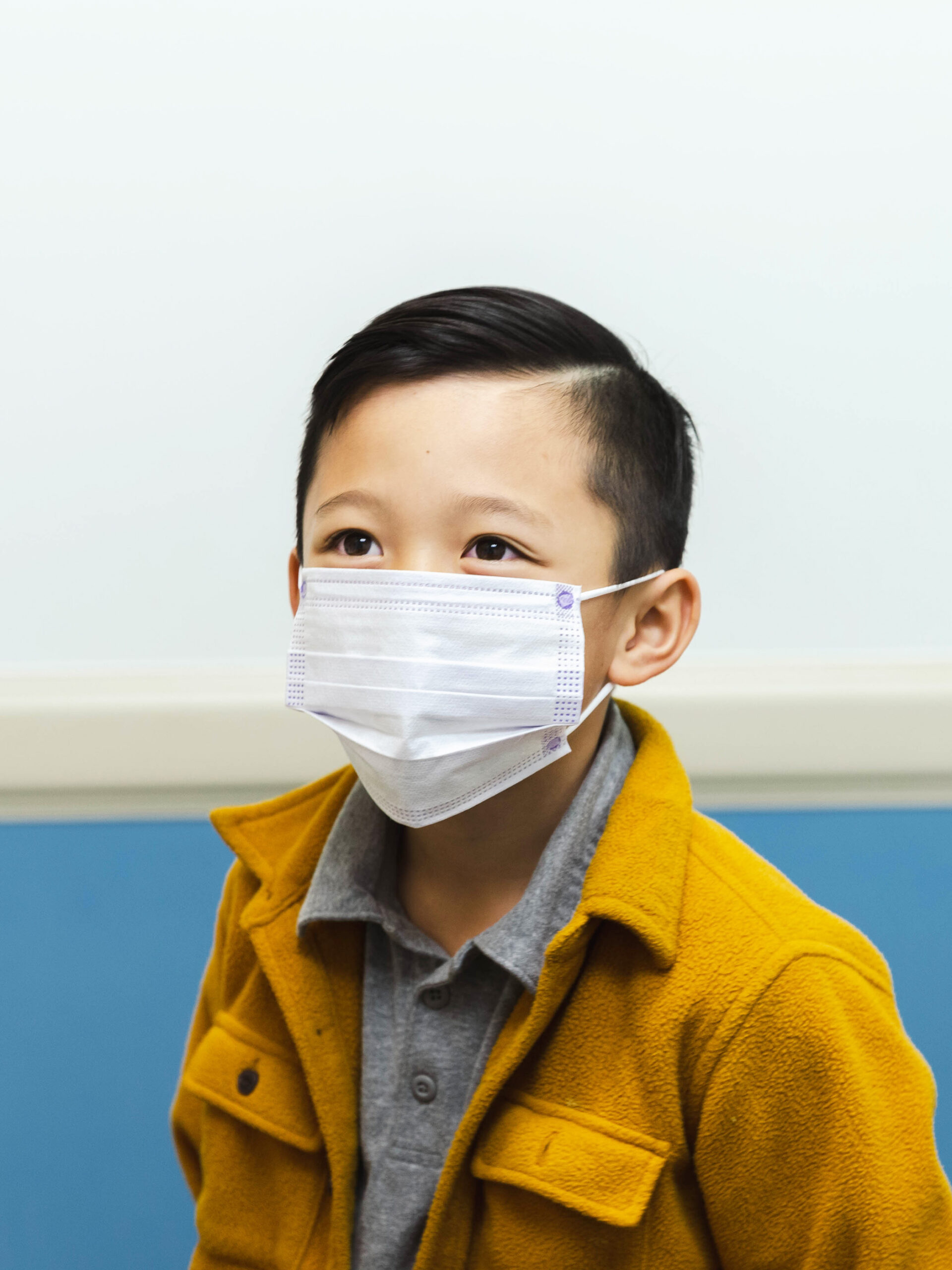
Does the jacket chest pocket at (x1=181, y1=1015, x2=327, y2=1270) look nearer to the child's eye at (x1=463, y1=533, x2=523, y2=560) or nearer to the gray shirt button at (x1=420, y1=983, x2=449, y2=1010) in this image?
the gray shirt button at (x1=420, y1=983, x2=449, y2=1010)

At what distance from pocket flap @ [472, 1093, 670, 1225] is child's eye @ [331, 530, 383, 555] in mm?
411

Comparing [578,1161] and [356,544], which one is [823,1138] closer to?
[578,1161]

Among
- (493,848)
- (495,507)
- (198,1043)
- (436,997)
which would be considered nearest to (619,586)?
(495,507)

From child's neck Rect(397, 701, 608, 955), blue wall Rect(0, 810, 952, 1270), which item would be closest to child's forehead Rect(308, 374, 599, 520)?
child's neck Rect(397, 701, 608, 955)

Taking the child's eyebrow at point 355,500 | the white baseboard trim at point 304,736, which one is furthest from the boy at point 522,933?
the white baseboard trim at point 304,736

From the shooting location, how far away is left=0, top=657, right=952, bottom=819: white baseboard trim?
1.23 meters

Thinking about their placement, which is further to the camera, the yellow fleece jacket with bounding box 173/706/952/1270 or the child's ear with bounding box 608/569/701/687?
the child's ear with bounding box 608/569/701/687

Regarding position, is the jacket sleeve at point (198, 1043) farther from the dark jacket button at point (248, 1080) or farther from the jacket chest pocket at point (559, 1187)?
the jacket chest pocket at point (559, 1187)

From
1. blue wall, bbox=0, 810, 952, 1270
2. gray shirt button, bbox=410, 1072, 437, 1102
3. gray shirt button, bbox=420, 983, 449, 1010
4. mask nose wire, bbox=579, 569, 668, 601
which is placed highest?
mask nose wire, bbox=579, 569, 668, 601

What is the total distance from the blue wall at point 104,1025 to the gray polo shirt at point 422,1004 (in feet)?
1.48

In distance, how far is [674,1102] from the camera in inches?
29.4

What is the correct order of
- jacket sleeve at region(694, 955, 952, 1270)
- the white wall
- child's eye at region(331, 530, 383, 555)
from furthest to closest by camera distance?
the white wall → child's eye at region(331, 530, 383, 555) → jacket sleeve at region(694, 955, 952, 1270)

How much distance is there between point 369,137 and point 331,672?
2.29ft

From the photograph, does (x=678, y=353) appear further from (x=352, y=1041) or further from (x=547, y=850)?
(x=352, y=1041)
